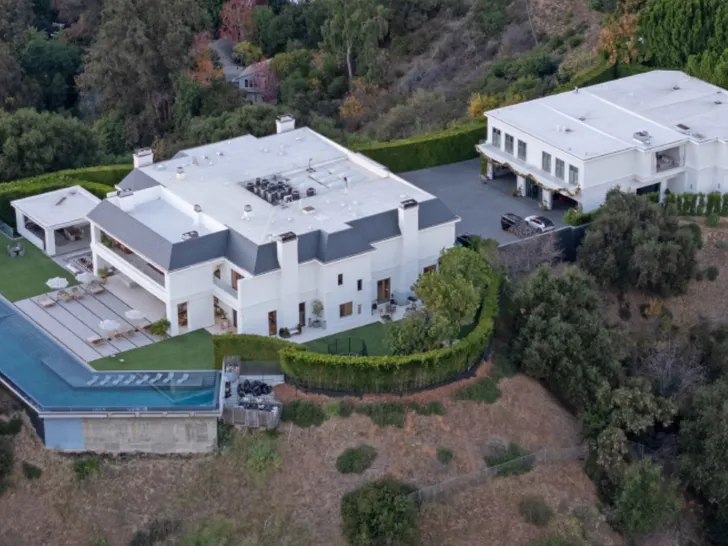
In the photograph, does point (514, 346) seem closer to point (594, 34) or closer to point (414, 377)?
point (414, 377)

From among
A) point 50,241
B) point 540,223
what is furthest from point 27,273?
point 540,223

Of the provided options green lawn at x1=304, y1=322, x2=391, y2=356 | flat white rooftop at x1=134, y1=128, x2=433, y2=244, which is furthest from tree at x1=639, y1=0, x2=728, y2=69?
green lawn at x1=304, y1=322, x2=391, y2=356

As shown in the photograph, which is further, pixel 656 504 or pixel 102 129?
pixel 102 129

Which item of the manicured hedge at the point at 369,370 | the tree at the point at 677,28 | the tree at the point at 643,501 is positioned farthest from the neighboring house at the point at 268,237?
the tree at the point at 677,28

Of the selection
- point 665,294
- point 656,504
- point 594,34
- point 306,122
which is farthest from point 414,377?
point 594,34

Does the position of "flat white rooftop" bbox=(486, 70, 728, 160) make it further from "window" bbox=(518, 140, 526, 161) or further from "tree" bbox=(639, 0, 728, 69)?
"tree" bbox=(639, 0, 728, 69)

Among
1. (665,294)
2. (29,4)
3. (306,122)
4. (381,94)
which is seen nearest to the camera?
(665,294)

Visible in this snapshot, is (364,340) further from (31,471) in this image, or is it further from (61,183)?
(61,183)
